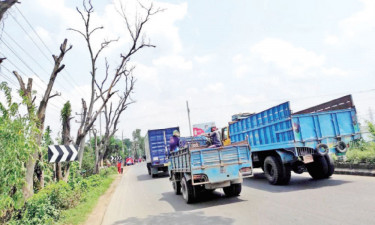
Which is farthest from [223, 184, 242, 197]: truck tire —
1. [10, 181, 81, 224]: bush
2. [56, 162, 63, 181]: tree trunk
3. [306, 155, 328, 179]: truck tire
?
[56, 162, 63, 181]: tree trunk

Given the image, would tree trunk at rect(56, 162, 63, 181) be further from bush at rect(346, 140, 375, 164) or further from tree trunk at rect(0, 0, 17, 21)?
bush at rect(346, 140, 375, 164)

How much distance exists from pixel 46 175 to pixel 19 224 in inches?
186

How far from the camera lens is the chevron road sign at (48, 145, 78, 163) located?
7.46 meters

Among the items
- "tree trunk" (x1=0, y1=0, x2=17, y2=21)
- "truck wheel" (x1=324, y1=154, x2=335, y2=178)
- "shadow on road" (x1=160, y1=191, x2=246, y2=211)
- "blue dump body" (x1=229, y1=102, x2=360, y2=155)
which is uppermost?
"tree trunk" (x1=0, y1=0, x2=17, y2=21)

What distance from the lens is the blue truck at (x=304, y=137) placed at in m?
8.78

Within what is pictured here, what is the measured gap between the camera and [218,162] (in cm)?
801

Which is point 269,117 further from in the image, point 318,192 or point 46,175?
point 46,175

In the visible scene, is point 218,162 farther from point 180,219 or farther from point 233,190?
point 180,219

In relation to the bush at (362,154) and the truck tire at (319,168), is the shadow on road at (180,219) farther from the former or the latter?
the bush at (362,154)

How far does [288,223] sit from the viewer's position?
513 centimetres

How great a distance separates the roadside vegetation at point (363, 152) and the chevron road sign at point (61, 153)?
8.98 metres

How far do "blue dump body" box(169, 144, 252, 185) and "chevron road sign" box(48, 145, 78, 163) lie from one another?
3.32m

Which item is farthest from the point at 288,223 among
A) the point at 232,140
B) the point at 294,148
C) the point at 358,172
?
the point at 232,140

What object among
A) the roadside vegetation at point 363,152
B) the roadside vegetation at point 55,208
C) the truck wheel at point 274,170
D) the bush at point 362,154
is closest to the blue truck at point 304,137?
the truck wheel at point 274,170
